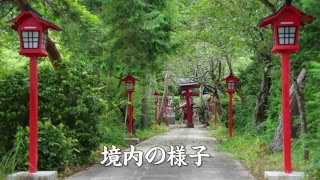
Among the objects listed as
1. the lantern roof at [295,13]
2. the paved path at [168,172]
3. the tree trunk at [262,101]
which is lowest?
the paved path at [168,172]

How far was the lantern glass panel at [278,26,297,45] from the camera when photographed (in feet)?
27.6

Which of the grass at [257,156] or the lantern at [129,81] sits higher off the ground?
the lantern at [129,81]

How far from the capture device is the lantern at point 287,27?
8.36 m

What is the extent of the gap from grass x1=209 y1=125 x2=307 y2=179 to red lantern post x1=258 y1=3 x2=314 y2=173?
0.51 meters

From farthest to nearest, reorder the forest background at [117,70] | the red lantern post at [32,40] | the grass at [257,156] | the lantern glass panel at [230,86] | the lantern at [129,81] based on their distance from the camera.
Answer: the lantern glass panel at [230,86], the lantern at [129,81], the grass at [257,156], the forest background at [117,70], the red lantern post at [32,40]

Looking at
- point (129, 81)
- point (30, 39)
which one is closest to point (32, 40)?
point (30, 39)

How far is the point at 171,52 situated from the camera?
20.2 metres

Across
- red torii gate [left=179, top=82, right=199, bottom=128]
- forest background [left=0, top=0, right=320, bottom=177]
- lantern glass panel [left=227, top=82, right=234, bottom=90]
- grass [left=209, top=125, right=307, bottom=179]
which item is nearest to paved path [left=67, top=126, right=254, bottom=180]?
grass [left=209, top=125, right=307, bottom=179]

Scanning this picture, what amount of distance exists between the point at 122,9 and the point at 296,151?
26.5 ft

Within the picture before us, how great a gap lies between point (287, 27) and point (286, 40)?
0.23 m

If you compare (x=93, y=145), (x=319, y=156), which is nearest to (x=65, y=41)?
(x=93, y=145)

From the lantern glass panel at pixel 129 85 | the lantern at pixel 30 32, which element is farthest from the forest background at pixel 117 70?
the lantern at pixel 30 32

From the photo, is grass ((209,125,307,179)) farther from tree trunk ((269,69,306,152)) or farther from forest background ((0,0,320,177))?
tree trunk ((269,69,306,152))

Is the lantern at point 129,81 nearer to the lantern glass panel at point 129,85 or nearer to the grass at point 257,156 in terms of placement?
the lantern glass panel at point 129,85
